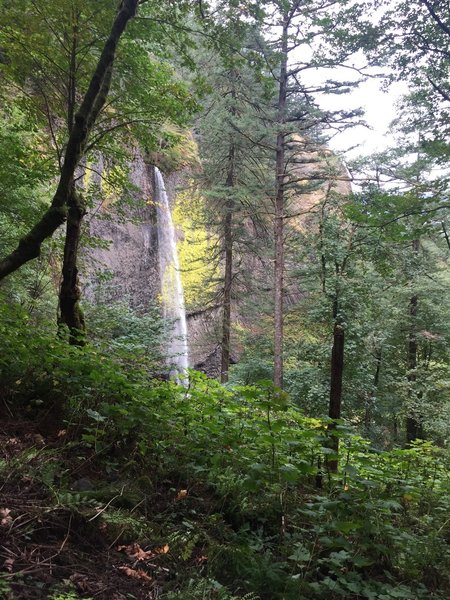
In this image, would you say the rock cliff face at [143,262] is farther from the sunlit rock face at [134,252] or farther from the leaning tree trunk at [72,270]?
the leaning tree trunk at [72,270]

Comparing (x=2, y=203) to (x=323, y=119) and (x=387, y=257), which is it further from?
(x=323, y=119)

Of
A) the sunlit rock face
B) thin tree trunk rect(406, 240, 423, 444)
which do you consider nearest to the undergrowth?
thin tree trunk rect(406, 240, 423, 444)

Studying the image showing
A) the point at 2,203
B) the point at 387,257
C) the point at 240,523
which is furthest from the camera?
the point at 387,257

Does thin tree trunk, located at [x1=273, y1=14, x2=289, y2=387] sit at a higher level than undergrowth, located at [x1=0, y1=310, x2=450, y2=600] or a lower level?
higher

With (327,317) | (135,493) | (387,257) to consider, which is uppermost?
(387,257)

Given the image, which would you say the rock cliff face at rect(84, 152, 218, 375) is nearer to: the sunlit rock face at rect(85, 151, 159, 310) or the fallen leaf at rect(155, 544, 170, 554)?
the sunlit rock face at rect(85, 151, 159, 310)

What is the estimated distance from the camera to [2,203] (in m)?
6.56

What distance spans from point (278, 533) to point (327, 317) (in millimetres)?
8968

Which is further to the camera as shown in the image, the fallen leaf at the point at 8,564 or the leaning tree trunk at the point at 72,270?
the leaning tree trunk at the point at 72,270

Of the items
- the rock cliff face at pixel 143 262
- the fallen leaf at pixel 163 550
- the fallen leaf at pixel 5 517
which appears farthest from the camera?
the rock cliff face at pixel 143 262

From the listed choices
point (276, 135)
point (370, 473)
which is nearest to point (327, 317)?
point (276, 135)

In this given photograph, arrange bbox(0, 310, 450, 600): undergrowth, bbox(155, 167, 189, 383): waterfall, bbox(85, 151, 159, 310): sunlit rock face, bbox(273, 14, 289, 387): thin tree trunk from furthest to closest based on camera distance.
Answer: bbox(155, 167, 189, 383): waterfall < bbox(85, 151, 159, 310): sunlit rock face < bbox(273, 14, 289, 387): thin tree trunk < bbox(0, 310, 450, 600): undergrowth

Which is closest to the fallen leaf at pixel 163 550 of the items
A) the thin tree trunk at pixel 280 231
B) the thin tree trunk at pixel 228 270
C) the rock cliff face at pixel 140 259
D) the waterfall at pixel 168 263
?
the thin tree trunk at pixel 280 231

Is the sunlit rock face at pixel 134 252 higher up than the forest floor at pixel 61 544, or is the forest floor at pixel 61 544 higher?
the sunlit rock face at pixel 134 252
